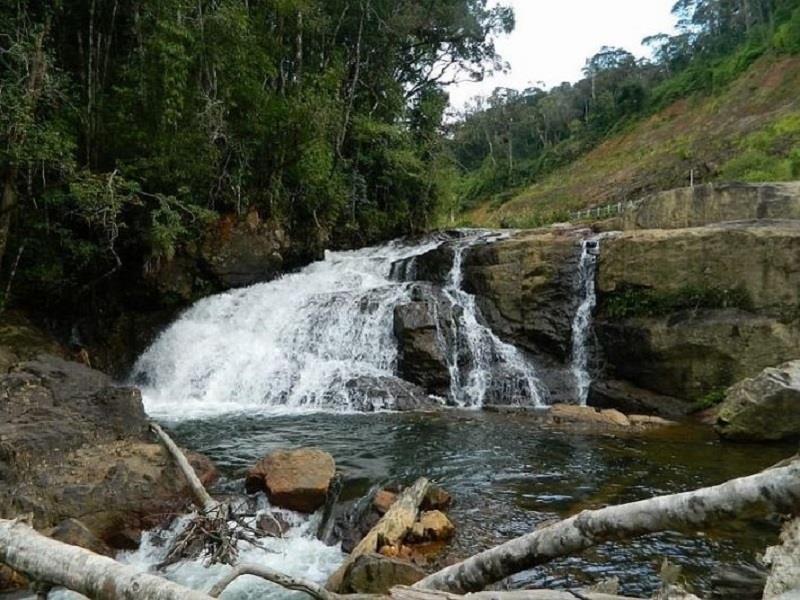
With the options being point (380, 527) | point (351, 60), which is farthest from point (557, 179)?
point (380, 527)

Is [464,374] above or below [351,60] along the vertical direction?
below

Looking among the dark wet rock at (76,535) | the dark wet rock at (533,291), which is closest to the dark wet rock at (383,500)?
the dark wet rock at (76,535)

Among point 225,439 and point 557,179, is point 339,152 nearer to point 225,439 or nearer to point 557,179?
point 225,439

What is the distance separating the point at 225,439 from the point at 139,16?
1083 centimetres

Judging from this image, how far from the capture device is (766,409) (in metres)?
9.08

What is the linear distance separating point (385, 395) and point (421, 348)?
157cm

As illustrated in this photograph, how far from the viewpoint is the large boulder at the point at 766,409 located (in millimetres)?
8992

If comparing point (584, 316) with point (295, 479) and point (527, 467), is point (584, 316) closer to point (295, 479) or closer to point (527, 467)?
point (527, 467)

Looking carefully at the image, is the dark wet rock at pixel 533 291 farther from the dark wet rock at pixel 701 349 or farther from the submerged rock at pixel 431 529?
the submerged rock at pixel 431 529

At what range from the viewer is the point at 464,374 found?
1339 cm

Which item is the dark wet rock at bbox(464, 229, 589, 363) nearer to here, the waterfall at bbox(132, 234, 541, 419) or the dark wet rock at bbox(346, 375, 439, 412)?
the waterfall at bbox(132, 234, 541, 419)

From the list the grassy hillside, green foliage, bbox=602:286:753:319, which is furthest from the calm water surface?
the grassy hillside

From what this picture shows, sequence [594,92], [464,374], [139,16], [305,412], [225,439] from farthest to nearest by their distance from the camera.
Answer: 1. [594,92]
2. [139,16]
3. [464,374]
4. [305,412]
5. [225,439]

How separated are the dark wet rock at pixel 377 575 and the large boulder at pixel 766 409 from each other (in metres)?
6.98
